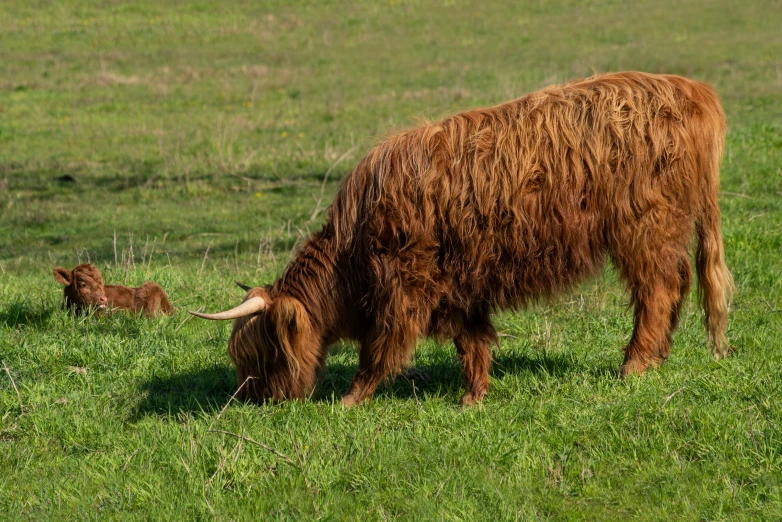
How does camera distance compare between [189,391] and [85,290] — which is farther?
[85,290]

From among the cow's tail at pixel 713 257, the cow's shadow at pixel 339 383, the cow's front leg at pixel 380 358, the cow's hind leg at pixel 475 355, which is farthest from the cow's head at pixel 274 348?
the cow's tail at pixel 713 257

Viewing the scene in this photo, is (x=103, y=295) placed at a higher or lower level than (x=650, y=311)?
lower

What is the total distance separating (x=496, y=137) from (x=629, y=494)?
7.09ft

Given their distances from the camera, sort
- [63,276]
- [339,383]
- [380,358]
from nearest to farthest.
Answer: [380,358] → [339,383] → [63,276]

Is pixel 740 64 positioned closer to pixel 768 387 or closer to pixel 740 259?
pixel 740 259

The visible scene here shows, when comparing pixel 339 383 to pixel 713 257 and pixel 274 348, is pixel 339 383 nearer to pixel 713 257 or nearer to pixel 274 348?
pixel 274 348

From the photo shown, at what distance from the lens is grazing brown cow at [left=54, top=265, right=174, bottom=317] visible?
22.5 ft

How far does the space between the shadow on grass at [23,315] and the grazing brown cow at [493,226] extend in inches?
77.6

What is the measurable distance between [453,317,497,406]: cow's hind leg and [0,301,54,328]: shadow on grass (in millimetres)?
3083

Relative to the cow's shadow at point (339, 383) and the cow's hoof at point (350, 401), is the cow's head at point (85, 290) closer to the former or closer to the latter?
the cow's shadow at point (339, 383)

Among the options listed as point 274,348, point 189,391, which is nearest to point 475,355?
point 274,348

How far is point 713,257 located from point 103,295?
4303 mm

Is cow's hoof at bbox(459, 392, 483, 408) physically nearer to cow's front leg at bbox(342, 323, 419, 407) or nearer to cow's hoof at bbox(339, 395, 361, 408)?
cow's front leg at bbox(342, 323, 419, 407)

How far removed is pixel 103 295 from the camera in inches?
274
